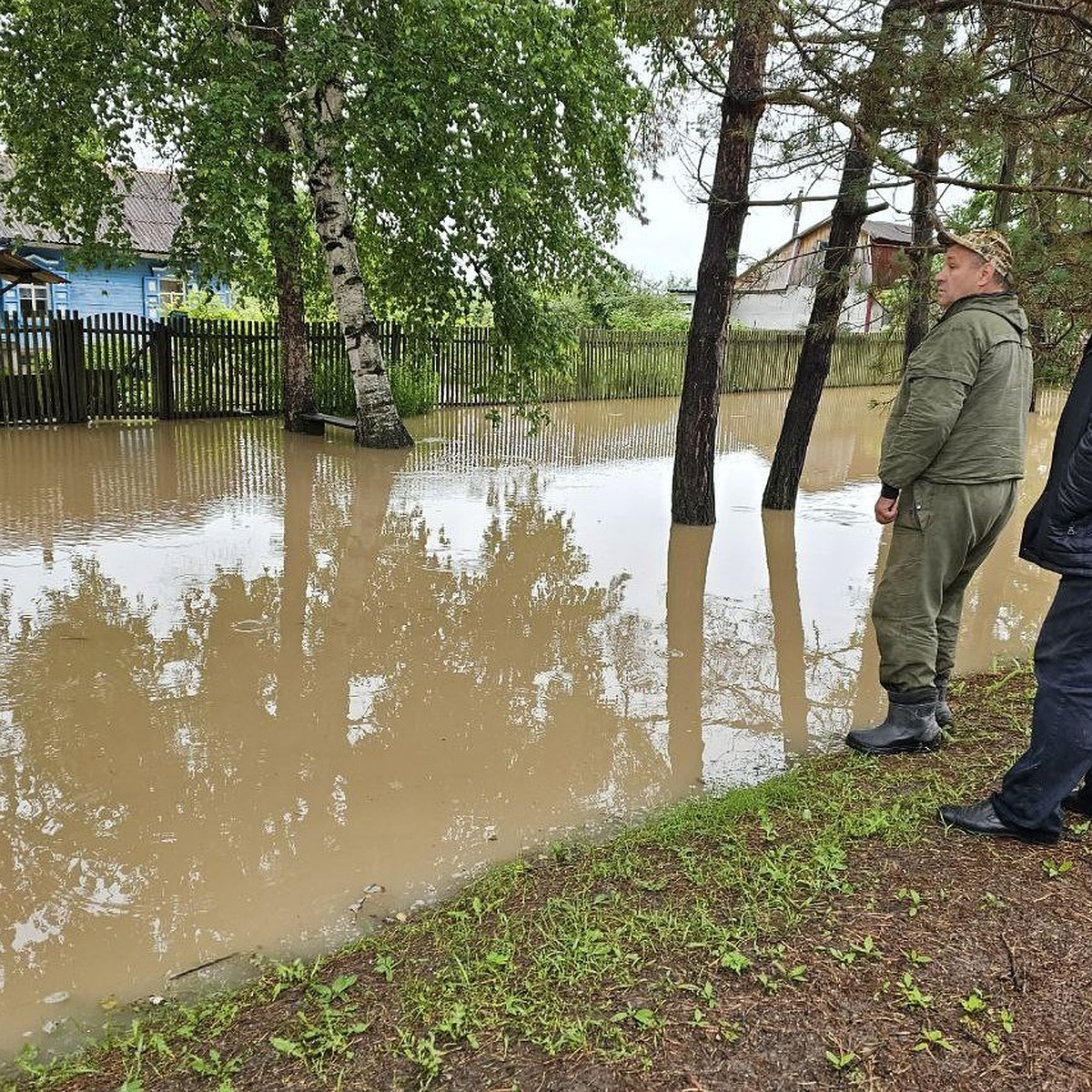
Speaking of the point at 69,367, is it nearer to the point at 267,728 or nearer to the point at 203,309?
the point at 203,309

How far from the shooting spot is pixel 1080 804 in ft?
10.5

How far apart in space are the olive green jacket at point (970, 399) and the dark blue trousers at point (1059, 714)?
780 mm

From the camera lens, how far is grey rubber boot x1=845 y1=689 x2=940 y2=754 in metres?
3.84

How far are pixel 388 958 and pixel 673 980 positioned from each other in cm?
82

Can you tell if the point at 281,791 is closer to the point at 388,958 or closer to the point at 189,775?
the point at 189,775

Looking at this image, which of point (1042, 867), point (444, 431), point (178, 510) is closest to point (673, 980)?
point (1042, 867)

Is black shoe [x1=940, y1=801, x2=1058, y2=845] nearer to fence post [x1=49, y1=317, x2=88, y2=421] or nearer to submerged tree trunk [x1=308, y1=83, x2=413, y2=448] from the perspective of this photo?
submerged tree trunk [x1=308, y1=83, x2=413, y2=448]

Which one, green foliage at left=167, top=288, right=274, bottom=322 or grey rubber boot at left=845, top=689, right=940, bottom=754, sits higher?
green foliage at left=167, top=288, right=274, bottom=322

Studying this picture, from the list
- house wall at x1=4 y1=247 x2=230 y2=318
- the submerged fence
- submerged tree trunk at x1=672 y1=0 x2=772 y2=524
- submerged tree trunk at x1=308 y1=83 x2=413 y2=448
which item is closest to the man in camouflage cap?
submerged tree trunk at x1=672 y1=0 x2=772 y2=524

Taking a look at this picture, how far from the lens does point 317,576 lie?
22.1 feet

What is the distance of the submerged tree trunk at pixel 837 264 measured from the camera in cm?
507

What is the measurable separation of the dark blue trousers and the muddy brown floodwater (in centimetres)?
127

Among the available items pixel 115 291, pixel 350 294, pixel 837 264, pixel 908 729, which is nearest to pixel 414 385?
pixel 350 294

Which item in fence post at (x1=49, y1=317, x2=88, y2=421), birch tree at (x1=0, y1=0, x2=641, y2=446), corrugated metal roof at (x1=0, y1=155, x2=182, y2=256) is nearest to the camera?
birch tree at (x1=0, y1=0, x2=641, y2=446)
